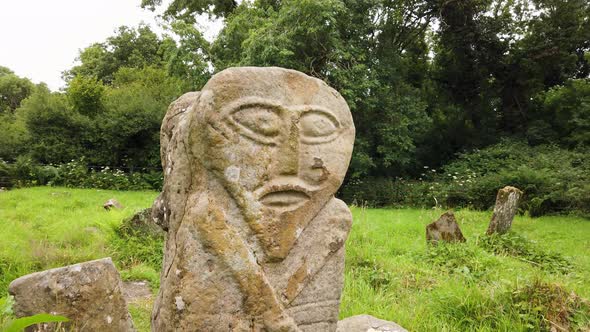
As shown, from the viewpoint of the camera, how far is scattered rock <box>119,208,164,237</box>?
6.80 m

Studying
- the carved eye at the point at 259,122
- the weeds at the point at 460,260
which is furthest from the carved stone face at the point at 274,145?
the weeds at the point at 460,260

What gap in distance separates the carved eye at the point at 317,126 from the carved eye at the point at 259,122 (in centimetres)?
19

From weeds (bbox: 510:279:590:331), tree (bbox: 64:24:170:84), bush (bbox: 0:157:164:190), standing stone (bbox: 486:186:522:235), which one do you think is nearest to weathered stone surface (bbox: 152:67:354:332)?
weeds (bbox: 510:279:590:331)

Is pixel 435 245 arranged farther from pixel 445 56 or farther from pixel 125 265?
pixel 445 56

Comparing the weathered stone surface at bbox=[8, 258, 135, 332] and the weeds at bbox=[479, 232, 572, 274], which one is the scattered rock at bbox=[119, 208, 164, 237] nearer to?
the weathered stone surface at bbox=[8, 258, 135, 332]

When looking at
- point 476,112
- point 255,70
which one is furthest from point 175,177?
point 476,112

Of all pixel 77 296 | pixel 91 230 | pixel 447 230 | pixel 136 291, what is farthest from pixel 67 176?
pixel 447 230

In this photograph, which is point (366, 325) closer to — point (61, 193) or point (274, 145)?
point (274, 145)

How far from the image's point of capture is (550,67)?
17328mm

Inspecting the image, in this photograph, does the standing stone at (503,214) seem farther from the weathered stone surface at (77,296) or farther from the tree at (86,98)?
the tree at (86,98)

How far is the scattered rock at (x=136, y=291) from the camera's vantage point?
5.02 m

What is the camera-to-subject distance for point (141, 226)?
22.4ft

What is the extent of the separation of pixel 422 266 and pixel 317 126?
359 centimetres

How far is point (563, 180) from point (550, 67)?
7.65m
